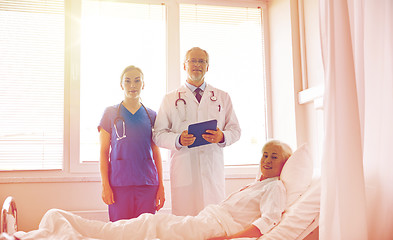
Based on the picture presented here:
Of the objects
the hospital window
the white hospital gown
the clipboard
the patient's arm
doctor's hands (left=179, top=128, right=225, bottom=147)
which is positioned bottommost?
the patient's arm

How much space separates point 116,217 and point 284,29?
2050 mm

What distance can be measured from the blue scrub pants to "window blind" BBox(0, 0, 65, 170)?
994 millimetres

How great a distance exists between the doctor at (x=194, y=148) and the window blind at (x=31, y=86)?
112cm

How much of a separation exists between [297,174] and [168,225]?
2.20ft

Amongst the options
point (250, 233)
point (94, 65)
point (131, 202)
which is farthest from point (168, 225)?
point (94, 65)

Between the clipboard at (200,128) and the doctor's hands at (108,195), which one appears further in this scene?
the doctor's hands at (108,195)

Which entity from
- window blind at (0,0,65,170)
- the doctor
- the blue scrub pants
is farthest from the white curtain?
window blind at (0,0,65,170)

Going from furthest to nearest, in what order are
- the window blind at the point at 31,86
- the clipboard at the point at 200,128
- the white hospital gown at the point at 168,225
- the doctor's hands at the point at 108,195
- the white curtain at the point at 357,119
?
the window blind at the point at 31,86 → the doctor's hands at the point at 108,195 → the clipboard at the point at 200,128 → the white hospital gown at the point at 168,225 → the white curtain at the point at 357,119

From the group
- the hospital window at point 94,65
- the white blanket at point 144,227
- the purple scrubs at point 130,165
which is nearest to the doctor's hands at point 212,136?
the purple scrubs at point 130,165

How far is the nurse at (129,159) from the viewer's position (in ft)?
6.86

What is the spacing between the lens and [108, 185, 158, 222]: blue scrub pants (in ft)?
6.78

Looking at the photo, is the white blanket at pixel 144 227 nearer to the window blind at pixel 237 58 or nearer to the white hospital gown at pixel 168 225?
the white hospital gown at pixel 168 225

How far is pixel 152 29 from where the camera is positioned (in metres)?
3.13

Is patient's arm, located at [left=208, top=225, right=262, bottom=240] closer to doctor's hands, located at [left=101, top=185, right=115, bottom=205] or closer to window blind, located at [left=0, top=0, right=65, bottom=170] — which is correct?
doctor's hands, located at [left=101, top=185, right=115, bottom=205]
